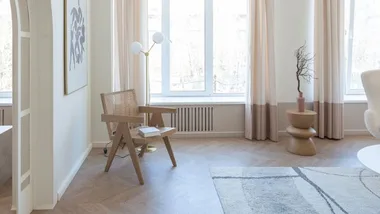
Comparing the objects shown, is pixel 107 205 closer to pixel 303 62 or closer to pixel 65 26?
pixel 65 26

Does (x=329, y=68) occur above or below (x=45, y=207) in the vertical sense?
above

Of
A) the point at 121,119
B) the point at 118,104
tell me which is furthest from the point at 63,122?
the point at 118,104

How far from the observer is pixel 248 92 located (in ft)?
17.5

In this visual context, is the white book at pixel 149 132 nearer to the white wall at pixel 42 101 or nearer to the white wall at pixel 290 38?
the white wall at pixel 42 101

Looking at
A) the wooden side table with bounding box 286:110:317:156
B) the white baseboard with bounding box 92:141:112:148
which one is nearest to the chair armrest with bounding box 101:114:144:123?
the white baseboard with bounding box 92:141:112:148

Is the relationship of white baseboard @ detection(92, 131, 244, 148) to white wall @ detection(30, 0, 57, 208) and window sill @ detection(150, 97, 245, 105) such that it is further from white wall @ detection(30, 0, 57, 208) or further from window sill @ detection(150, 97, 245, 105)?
white wall @ detection(30, 0, 57, 208)

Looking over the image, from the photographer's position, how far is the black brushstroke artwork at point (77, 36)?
3.60 metres

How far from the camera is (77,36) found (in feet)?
12.6

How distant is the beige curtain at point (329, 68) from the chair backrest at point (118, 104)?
270 centimetres

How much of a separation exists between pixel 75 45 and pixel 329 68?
353 cm

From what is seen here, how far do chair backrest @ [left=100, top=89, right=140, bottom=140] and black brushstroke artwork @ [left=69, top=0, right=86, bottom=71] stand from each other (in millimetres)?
480

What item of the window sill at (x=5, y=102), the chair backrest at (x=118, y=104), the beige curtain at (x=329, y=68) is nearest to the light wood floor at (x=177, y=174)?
the beige curtain at (x=329, y=68)

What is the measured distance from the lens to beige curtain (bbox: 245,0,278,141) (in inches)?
206

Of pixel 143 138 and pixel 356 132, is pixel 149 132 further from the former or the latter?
pixel 356 132
